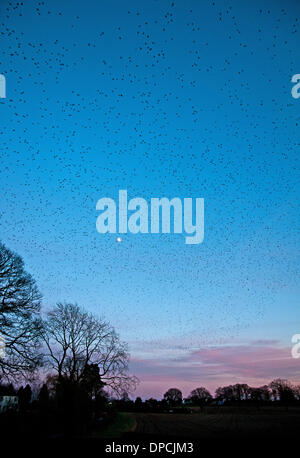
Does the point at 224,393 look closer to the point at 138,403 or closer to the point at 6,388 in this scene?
the point at 138,403

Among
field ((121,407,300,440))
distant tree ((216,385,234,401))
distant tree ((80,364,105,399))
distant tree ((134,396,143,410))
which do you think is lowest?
distant tree ((216,385,234,401))

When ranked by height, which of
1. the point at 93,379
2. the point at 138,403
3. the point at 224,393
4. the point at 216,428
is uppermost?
the point at 93,379

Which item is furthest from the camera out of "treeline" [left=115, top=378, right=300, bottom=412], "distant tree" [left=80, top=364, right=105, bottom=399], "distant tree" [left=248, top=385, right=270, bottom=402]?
"distant tree" [left=248, top=385, right=270, bottom=402]

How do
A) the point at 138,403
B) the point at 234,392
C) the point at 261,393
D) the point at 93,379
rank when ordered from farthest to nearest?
the point at 234,392 < the point at 261,393 < the point at 138,403 < the point at 93,379

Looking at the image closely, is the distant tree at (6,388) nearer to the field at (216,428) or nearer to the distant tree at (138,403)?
the field at (216,428)

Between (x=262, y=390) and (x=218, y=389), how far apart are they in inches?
1476

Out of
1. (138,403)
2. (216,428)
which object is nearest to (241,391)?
(138,403)

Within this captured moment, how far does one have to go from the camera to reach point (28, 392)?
9875 cm

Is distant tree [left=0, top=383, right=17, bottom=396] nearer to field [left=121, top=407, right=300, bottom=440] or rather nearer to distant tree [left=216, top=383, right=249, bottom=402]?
field [left=121, top=407, right=300, bottom=440]

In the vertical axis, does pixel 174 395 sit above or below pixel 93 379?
below

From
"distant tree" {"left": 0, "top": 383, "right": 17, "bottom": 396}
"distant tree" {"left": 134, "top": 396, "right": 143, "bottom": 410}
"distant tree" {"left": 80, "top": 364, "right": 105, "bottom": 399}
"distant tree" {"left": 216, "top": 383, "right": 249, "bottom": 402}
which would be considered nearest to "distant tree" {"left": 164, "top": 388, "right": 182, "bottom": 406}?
"distant tree" {"left": 216, "top": 383, "right": 249, "bottom": 402}

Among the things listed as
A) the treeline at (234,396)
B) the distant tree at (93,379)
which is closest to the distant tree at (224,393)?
the treeline at (234,396)
